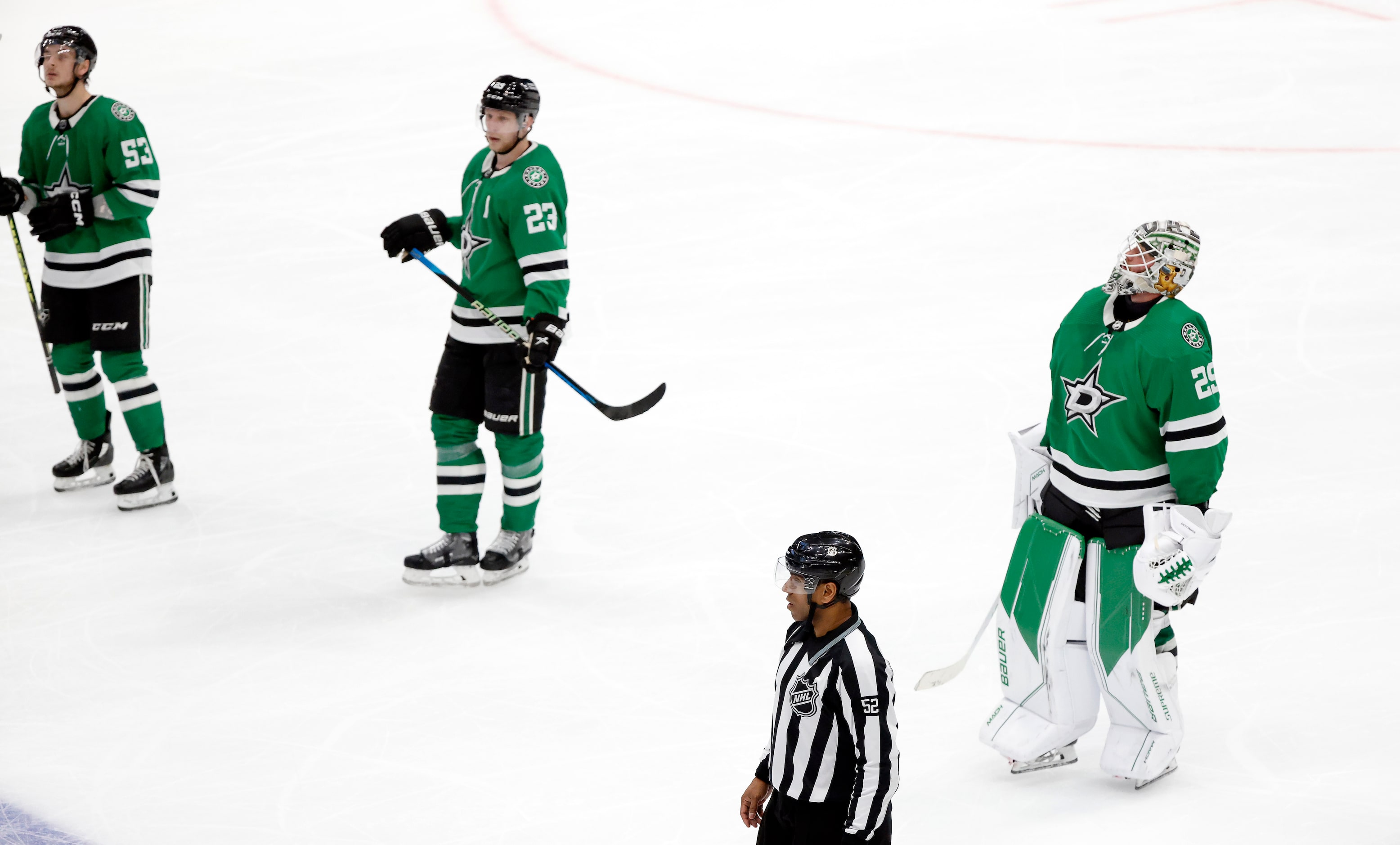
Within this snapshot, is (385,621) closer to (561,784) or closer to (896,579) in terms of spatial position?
(561,784)

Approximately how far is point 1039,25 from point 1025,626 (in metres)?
7.92

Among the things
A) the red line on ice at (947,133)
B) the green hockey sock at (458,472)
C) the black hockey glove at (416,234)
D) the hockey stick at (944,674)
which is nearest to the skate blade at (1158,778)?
the hockey stick at (944,674)

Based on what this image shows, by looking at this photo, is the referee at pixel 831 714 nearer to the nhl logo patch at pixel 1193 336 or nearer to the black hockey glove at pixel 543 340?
the nhl logo patch at pixel 1193 336

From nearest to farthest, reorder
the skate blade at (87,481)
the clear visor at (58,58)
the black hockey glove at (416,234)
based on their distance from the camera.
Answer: the black hockey glove at (416,234) < the clear visor at (58,58) < the skate blade at (87,481)

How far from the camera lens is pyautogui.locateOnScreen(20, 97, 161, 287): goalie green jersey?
14.8ft

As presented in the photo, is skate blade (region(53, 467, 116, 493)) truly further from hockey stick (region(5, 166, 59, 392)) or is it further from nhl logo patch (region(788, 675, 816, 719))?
nhl logo patch (region(788, 675, 816, 719))

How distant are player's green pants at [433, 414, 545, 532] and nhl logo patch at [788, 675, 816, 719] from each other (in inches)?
76.4

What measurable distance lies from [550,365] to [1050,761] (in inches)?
61.6

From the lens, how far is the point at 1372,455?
4910 mm

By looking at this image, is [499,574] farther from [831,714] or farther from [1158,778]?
[831,714]

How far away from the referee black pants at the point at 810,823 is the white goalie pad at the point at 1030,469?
1.01m

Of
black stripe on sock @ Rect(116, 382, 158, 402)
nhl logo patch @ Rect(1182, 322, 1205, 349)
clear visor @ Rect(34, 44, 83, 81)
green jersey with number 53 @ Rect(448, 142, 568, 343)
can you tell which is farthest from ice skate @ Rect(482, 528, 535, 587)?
nhl logo patch @ Rect(1182, 322, 1205, 349)

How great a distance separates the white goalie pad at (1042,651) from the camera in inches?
124

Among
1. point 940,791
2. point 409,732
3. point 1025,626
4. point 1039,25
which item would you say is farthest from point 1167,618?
point 1039,25
